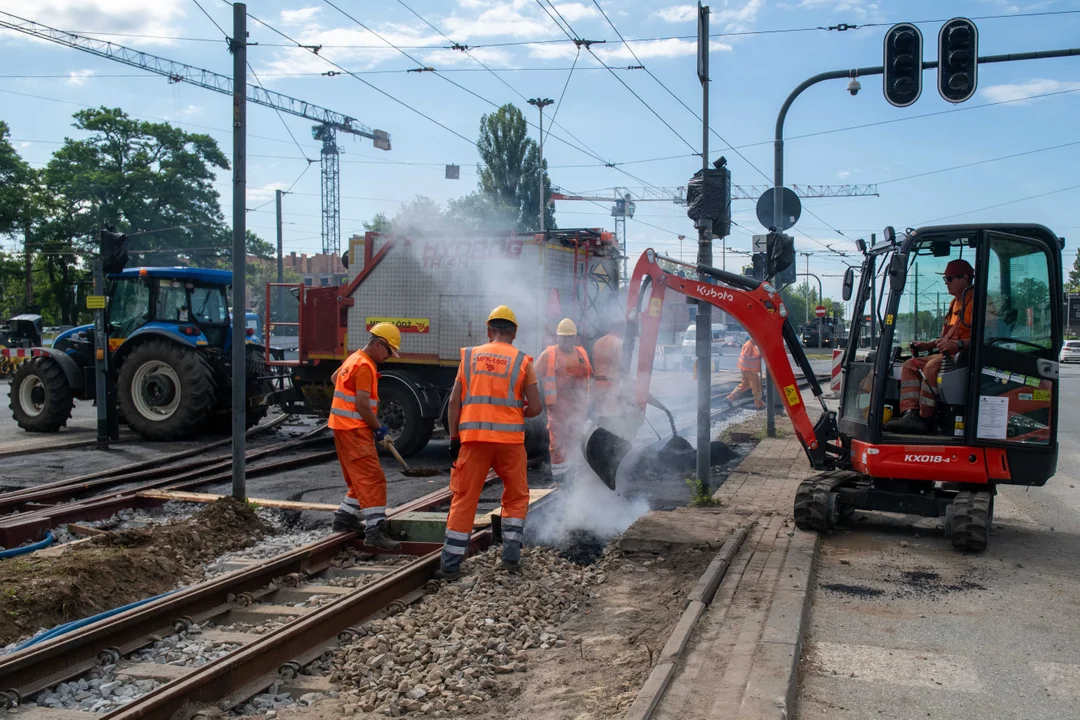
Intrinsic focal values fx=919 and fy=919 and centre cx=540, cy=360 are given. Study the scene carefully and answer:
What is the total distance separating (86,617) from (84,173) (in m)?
48.5

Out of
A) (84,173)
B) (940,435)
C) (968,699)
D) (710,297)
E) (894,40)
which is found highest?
(84,173)

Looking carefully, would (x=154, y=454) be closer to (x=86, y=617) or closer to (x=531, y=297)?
(x=531, y=297)

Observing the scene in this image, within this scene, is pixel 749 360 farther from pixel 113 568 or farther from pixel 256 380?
pixel 113 568

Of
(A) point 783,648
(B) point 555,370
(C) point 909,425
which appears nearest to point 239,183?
(B) point 555,370

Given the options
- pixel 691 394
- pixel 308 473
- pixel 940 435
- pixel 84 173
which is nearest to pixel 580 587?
pixel 940 435

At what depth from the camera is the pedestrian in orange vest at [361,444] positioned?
277 inches

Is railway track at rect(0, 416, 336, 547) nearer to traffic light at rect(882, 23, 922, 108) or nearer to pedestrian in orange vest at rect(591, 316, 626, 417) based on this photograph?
pedestrian in orange vest at rect(591, 316, 626, 417)

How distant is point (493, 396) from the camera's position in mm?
6371

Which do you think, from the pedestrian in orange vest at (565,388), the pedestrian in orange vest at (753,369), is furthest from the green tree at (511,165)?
the pedestrian in orange vest at (565,388)

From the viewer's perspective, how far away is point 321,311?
12867mm

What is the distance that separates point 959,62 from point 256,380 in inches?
414

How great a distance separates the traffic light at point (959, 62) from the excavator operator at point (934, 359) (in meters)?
4.37

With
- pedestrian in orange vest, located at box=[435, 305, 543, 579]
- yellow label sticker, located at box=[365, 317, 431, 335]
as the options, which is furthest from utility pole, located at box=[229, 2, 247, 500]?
yellow label sticker, located at box=[365, 317, 431, 335]

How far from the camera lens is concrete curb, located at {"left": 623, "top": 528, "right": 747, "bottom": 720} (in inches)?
150
